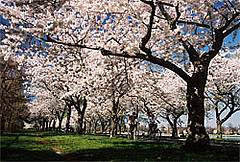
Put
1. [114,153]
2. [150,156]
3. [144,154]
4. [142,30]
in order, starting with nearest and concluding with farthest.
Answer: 1. [150,156]
2. [144,154]
3. [114,153]
4. [142,30]

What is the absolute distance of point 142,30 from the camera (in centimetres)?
1234

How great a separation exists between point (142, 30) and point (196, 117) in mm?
5578

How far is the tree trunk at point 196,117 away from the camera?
9.03 m

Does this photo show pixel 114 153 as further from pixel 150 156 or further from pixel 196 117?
pixel 196 117

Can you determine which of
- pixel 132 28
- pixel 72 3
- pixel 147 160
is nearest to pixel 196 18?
pixel 132 28

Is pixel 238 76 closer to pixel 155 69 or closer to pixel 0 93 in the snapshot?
pixel 155 69

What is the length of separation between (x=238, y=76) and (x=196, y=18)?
52.0ft

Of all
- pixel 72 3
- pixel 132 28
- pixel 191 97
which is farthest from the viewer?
pixel 132 28

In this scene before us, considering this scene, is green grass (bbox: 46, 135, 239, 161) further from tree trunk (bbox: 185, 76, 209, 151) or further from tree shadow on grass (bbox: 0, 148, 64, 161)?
tree shadow on grass (bbox: 0, 148, 64, 161)

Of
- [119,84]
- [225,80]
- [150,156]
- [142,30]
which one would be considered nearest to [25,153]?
[150,156]

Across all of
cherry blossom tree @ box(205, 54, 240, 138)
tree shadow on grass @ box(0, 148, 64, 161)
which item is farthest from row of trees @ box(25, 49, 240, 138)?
tree shadow on grass @ box(0, 148, 64, 161)

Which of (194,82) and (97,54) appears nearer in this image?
(194,82)

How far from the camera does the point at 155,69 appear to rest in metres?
14.6

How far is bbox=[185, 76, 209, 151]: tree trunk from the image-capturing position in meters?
9.03
